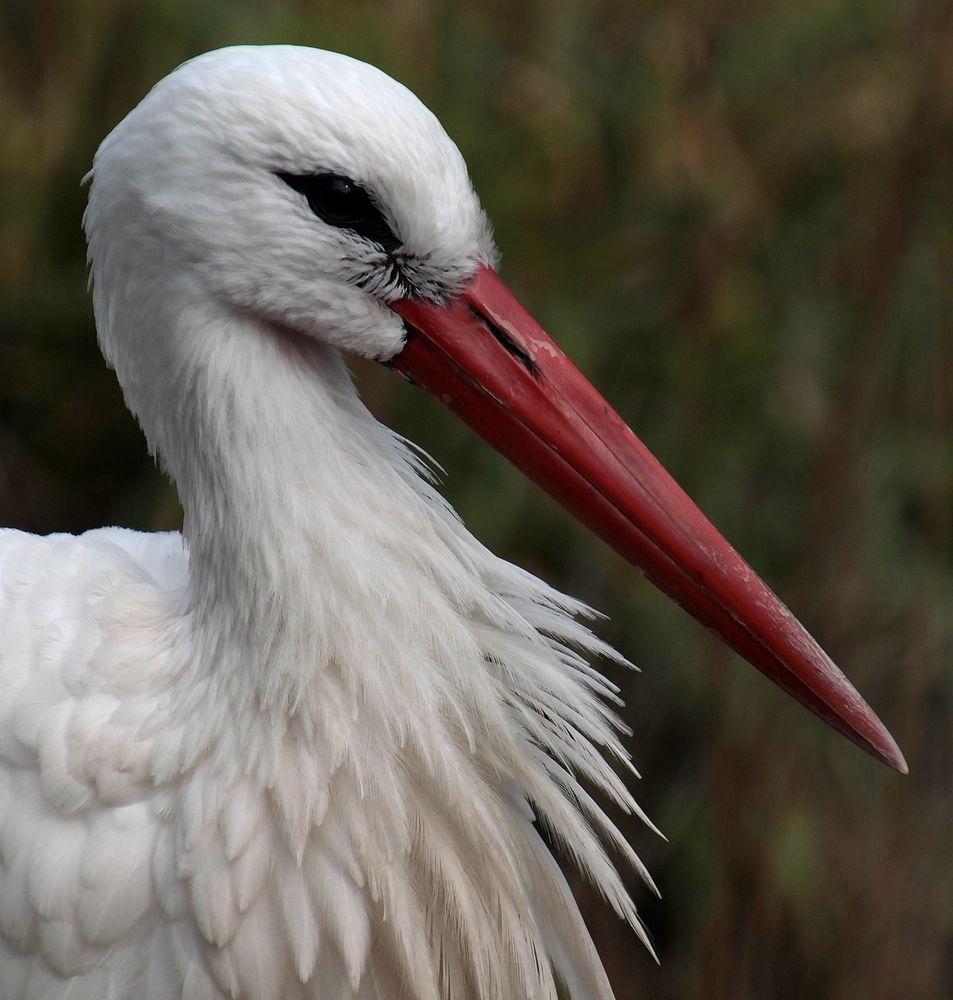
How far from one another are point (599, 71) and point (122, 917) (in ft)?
6.41

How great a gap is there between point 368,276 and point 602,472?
243mm

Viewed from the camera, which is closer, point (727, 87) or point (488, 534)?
point (488, 534)

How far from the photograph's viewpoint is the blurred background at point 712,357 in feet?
5.97

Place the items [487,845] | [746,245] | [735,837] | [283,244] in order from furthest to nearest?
[746,245] < [735,837] < [487,845] < [283,244]

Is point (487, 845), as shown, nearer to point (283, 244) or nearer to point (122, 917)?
point (122, 917)

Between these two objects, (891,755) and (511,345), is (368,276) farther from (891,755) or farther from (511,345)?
(891,755)

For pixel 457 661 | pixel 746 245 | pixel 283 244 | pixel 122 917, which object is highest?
pixel 746 245

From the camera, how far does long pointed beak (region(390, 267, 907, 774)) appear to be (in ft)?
3.59

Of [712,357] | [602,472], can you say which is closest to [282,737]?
[602,472]

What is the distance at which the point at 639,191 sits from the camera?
2.43 m

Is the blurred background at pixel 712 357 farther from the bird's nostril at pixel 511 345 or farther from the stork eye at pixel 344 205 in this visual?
the stork eye at pixel 344 205

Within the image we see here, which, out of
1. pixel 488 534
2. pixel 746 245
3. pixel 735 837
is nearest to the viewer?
pixel 735 837

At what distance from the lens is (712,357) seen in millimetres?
2225

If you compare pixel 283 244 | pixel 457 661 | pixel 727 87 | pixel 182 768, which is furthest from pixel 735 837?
pixel 727 87
